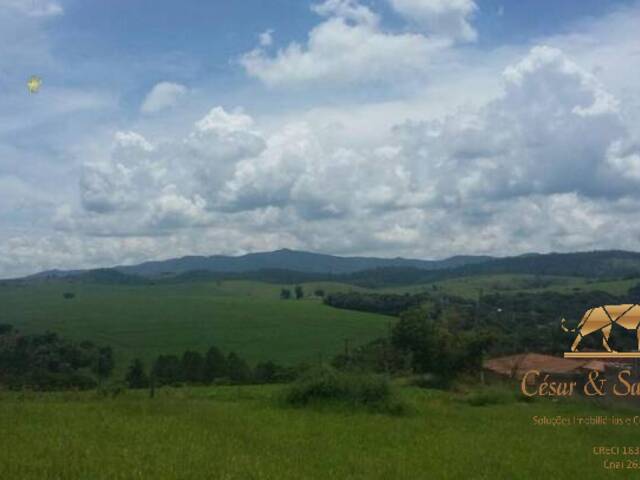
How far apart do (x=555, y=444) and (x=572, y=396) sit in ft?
31.1

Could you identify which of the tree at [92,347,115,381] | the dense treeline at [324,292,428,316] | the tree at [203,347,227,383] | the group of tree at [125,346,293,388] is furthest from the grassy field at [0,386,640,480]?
the dense treeline at [324,292,428,316]

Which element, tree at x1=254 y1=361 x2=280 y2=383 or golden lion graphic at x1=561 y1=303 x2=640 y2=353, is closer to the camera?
golden lion graphic at x1=561 y1=303 x2=640 y2=353

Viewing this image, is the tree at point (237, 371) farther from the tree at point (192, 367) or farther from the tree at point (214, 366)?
the tree at point (192, 367)

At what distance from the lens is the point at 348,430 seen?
62.3ft

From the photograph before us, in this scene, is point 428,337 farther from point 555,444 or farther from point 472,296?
point 472,296

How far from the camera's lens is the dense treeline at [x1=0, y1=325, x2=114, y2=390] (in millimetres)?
49125

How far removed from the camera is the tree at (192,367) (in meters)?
60.0

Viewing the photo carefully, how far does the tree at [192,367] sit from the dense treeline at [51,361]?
22.8 feet

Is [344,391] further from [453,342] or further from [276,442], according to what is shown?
[453,342]

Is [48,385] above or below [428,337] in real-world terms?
below

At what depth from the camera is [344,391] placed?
24.3 meters

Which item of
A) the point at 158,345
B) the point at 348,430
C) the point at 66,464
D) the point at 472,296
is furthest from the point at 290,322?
the point at 66,464

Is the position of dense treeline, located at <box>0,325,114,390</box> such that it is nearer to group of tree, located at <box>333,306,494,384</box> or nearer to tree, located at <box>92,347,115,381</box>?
tree, located at <box>92,347,115,381</box>

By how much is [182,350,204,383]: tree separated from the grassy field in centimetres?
3469
